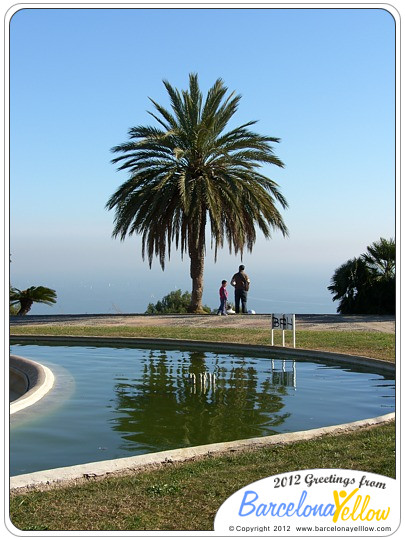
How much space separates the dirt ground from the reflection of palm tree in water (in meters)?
6.93

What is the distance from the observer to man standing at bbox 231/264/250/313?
76.8 ft

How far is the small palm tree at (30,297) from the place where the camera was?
2747 cm

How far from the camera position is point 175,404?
31.0 ft

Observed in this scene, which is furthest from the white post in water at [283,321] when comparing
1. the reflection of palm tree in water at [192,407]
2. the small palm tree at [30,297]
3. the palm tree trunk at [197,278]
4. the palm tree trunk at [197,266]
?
the small palm tree at [30,297]

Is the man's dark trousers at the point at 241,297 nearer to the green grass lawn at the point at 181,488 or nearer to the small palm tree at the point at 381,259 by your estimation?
the small palm tree at the point at 381,259

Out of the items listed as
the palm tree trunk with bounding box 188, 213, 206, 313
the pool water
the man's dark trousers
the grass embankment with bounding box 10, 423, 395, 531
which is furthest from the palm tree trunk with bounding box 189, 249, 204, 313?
the grass embankment with bounding box 10, 423, 395, 531

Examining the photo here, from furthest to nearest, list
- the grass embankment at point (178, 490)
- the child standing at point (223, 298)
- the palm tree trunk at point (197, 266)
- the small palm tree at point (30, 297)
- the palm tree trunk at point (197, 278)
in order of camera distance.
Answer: the small palm tree at point (30, 297)
the palm tree trunk at point (197, 278)
the palm tree trunk at point (197, 266)
the child standing at point (223, 298)
the grass embankment at point (178, 490)

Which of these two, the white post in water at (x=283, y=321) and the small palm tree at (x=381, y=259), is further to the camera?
the small palm tree at (x=381, y=259)

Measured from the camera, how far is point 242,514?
387 cm

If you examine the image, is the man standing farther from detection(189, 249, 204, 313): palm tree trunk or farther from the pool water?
the pool water

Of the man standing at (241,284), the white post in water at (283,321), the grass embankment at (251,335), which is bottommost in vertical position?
the grass embankment at (251,335)

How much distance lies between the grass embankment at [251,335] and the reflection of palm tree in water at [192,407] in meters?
2.63
